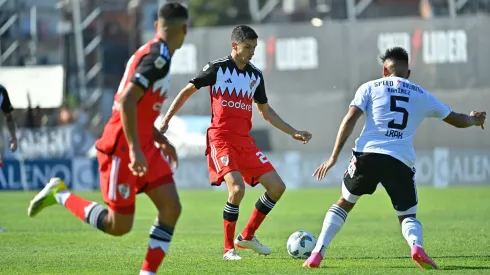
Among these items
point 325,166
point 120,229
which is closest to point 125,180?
point 120,229

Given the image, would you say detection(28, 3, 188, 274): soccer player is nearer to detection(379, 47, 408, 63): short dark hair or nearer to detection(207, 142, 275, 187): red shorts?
detection(379, 47, 408, 63): short dark hair

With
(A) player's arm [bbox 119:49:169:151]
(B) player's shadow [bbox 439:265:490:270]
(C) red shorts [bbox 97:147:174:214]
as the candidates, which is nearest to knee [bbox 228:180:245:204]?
(B) player's shadow [bbox 439:265:490:270]

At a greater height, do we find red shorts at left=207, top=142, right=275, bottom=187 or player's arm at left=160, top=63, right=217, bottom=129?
player's arm at left=160, top=63, right=217, bottom=129

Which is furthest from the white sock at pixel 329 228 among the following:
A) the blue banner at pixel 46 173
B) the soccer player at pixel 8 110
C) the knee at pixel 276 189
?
the blue banner at pixel 46 173

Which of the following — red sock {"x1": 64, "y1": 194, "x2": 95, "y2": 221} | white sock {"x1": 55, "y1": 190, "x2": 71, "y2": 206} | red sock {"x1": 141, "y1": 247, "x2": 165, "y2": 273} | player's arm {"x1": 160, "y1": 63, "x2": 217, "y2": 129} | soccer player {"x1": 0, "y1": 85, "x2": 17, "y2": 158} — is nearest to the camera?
red sock {"x1": 141, "y1": 247, "x2": 165, "y2": 273}

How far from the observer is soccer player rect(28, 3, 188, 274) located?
8.45m

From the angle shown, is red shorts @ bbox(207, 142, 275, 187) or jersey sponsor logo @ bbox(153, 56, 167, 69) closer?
jersey sponsor logo @ bbox(153, 56, 167, 69)

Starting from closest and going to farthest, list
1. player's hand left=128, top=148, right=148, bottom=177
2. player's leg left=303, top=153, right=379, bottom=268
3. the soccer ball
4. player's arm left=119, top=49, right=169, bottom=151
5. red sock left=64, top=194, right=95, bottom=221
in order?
player's hand left=128, top=148, right=148, bottom=177
player's arm left=119, top=49, right=169, bottom=151
red sock left=64, top=194, right=95, bottom=221
player's leg left=303, top=153, right=379, bottom=268
the soccer ball

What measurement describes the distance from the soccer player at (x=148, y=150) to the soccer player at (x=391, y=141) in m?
2.08

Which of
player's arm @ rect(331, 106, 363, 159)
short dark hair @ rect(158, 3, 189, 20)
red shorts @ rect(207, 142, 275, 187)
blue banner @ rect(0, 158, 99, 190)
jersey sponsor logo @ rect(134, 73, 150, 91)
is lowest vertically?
blue banner @ rect(0, 158, 99, 190)

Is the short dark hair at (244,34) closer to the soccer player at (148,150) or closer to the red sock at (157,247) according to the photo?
the soccer player at (148,150)

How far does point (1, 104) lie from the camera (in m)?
15.1

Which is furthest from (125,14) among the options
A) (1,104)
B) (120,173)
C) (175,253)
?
(120,173)

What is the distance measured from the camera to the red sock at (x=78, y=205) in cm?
912
